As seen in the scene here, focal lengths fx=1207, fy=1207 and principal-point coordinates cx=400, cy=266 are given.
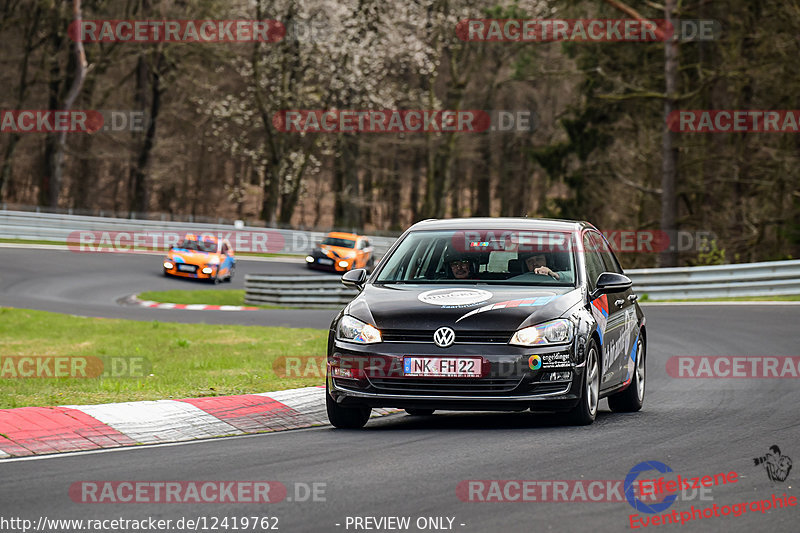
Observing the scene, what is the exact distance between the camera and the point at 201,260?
35.4m

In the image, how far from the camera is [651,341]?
1803 cm

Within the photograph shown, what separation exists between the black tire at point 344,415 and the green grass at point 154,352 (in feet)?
5.99

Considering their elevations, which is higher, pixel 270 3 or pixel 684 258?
pixel 270 3

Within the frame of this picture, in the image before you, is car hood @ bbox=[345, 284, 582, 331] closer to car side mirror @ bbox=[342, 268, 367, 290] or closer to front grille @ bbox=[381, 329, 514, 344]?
front grille @ bbox=[381, 329, 514, 344]

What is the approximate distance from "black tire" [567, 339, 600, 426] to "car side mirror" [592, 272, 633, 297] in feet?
1.83

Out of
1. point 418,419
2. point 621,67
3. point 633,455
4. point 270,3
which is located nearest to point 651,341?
point 418,419

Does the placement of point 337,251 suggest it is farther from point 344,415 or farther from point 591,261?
point 344,415

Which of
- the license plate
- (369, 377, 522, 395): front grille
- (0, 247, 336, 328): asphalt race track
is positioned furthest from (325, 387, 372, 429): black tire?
(0, 247, 336, 328): asphalt race track

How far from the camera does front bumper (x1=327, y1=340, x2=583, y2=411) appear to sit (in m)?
8.48

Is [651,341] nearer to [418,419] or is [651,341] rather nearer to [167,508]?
[418,419]

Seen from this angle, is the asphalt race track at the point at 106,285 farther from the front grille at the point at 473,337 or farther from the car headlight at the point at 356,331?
the front grille at the point at 473,337

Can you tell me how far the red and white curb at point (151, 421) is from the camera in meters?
8.08

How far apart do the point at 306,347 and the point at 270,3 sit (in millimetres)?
36893

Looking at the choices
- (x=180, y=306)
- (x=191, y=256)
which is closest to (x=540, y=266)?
(x=180, y=306)
